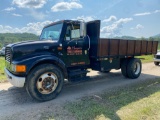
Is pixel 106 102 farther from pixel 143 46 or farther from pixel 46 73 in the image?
pixel 143 46

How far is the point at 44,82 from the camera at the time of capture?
5176 millimetres

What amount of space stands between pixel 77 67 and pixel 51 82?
1.39m

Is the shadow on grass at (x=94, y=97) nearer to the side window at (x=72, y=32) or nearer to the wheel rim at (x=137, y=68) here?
the wheel rim at (x=137, y=68)

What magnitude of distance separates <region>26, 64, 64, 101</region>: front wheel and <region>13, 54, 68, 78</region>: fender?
14cm

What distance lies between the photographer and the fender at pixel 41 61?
4.87 metres

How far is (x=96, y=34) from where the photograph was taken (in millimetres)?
6484

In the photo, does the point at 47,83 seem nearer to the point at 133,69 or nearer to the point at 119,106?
the point at 119,106

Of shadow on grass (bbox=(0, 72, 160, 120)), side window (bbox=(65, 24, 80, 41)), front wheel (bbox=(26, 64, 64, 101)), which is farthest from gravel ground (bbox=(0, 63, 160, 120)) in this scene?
side window (bbox=(65, 24, 80, 41))

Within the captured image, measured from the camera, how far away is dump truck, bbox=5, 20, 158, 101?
4980 millimetres

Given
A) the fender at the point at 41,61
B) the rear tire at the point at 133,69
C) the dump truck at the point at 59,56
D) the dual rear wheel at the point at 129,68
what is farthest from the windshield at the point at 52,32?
the rear tire at the point at 133,69

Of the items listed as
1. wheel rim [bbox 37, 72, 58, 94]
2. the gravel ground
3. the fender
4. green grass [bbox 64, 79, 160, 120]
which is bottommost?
the gravel ground

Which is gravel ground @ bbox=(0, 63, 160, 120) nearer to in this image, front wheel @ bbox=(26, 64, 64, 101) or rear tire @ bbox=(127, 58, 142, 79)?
front wheel @ bbox=(26, 64, 64, 101)

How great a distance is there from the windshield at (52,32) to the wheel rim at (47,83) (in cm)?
129

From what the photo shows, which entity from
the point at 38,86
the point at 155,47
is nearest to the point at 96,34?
the point at 38,86
